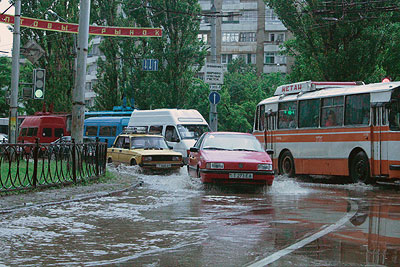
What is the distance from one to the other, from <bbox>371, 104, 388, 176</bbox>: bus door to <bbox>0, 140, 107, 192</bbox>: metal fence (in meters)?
7.55

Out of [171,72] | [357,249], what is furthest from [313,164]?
[171,72]

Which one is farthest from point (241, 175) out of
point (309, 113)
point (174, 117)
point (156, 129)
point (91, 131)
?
point (91, 131)

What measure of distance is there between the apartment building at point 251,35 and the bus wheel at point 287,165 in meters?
52.0

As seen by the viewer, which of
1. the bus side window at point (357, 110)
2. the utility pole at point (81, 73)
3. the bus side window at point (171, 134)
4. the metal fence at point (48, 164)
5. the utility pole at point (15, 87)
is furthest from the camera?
the bus side window at point (171, 134)

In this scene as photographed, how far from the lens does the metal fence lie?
1420 cm

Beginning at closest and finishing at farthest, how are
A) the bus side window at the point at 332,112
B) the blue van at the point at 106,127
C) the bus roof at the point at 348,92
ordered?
the bus roof at the point at 348,92, the bus side window at the point at 332,112, the blue van at the point at 106,127

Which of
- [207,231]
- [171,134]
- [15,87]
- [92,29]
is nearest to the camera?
[207,231]

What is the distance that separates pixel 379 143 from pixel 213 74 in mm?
9912

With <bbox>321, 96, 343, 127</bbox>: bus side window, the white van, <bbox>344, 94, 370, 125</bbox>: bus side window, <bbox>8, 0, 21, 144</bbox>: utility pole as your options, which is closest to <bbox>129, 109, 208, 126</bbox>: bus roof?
the white van

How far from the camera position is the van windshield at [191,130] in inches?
1195

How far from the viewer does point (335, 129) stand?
72.3ft

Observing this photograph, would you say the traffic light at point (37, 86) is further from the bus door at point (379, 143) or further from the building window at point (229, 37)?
the building window at point (229, 37)

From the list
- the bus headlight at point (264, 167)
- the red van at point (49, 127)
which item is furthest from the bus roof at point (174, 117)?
the red van at point (49, 127)

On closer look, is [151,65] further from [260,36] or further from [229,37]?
[229,37]
